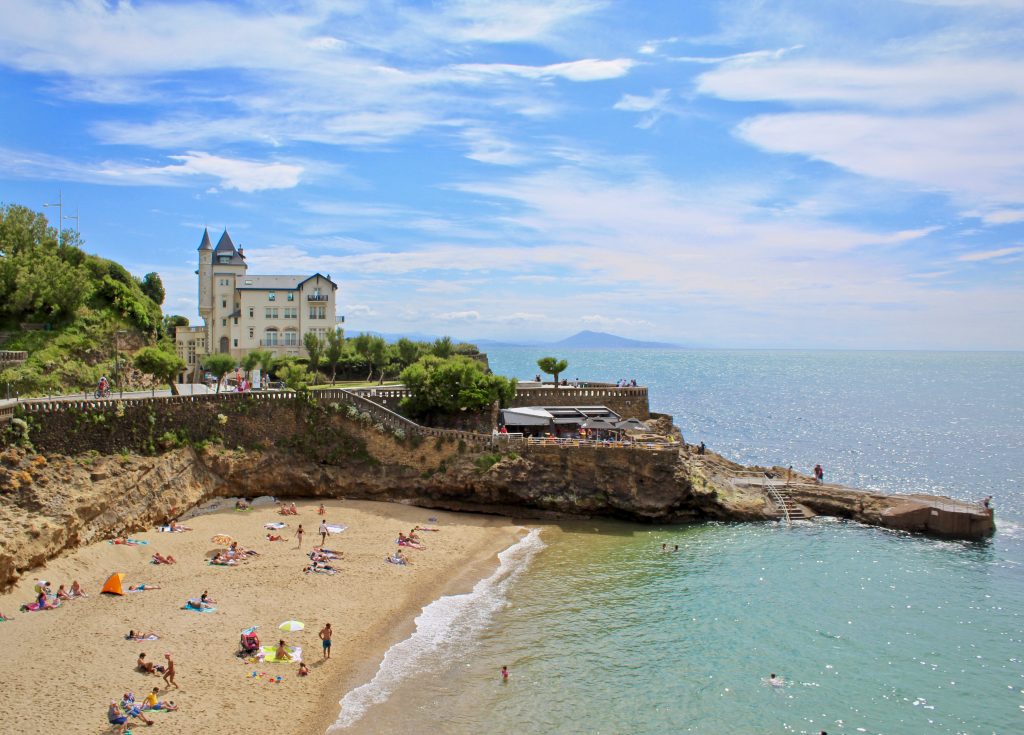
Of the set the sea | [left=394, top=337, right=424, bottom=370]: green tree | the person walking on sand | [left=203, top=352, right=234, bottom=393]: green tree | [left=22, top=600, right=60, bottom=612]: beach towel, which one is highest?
[left=394, top=337, right=424, bottom=370]: green tree

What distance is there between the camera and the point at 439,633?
91.9 ft

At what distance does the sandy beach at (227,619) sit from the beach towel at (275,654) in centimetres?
30

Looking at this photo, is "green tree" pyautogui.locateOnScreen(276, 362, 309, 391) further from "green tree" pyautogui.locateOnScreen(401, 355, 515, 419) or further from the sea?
the sea

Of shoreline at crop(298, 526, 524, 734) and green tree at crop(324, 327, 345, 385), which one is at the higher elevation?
green tree at crop(324, 327, 345, 385)

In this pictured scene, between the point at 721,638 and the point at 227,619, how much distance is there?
19750mm

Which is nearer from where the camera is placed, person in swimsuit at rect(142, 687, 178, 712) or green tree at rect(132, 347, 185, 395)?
person in swimsuit at rect(142, 687, 178, 712)

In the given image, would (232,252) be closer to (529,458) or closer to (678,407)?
(529,458)

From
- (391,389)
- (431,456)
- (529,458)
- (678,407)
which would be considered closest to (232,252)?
(391,389)

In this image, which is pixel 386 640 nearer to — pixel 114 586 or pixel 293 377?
pixel 114 586

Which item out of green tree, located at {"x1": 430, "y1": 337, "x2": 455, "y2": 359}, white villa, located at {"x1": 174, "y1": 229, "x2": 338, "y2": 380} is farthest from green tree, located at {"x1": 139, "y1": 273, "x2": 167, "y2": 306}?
green tree, located at {"x1": 430, "y1": 337, "x2": 455, "y2": 359}

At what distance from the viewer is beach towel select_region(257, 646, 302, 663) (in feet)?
Answer: 81.8

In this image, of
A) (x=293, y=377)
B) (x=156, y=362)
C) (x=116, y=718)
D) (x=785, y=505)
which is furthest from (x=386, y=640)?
(x=785, y=505)

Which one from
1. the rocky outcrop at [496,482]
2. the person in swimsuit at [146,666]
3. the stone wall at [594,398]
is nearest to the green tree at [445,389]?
the rocky outcrop at [496,482]

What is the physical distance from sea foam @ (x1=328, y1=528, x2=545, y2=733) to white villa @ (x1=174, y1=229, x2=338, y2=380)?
138 feet
